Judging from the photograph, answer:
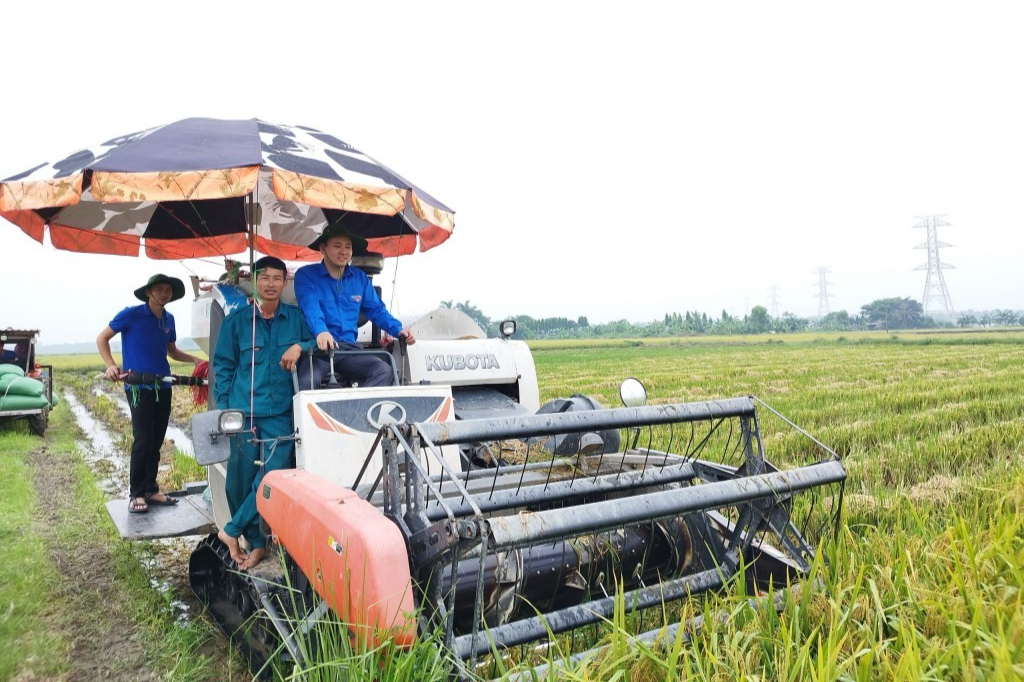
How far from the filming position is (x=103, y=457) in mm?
9523

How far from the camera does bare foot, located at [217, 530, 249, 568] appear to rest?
3386mm

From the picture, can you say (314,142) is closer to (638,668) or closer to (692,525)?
(692,525)

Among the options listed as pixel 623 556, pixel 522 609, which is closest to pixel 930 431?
pixel 623 556

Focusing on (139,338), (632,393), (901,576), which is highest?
(139,338)

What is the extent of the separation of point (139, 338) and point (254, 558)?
2.85 meters

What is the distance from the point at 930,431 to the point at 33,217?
8685 mm

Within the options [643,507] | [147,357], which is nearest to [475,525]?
[643,507]

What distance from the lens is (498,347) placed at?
5461 mm

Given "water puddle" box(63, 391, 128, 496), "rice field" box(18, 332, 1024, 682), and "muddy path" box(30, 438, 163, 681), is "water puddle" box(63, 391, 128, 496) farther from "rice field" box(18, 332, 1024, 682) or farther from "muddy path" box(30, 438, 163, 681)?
"rice field" box(18, 332, 1024, 682)

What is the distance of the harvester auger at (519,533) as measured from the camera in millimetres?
2119

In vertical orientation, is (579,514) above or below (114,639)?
above

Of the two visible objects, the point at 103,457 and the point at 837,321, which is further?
the point at 837,321

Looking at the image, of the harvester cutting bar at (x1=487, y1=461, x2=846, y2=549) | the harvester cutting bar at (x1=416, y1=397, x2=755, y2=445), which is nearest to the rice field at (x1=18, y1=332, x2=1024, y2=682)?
the harvester cutting bar at (x1=487, y1=461, x2=846, y2=549)

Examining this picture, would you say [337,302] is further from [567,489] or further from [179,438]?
[179,438]
